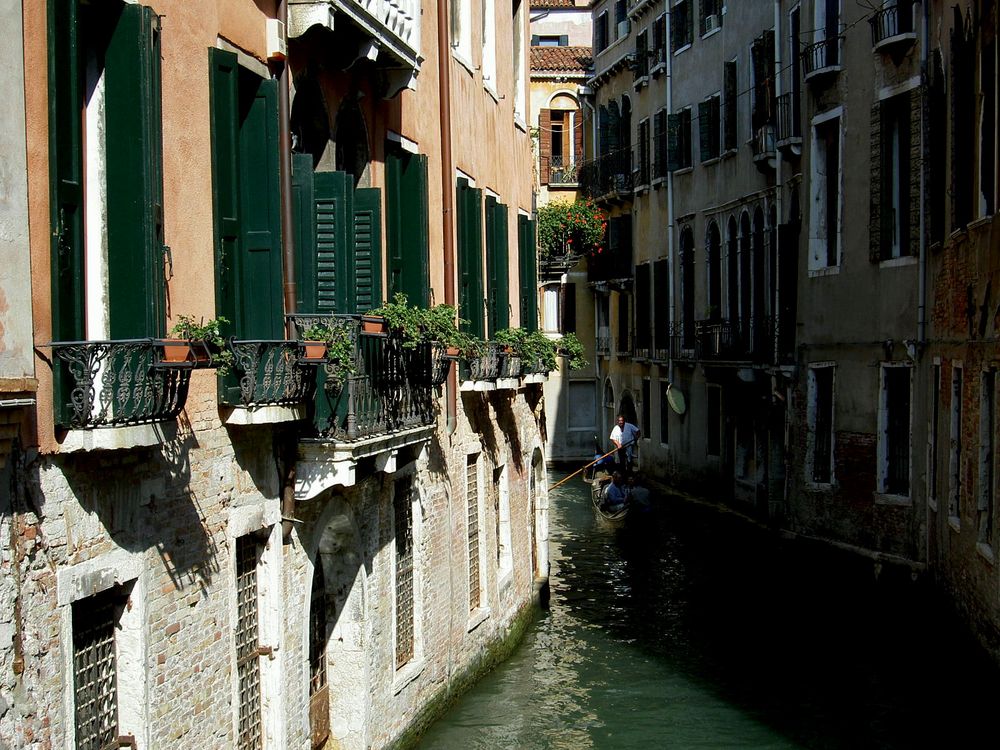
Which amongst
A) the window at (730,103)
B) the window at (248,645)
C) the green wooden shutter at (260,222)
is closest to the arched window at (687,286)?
the window at (730,103)

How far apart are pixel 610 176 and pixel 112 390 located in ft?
99.5

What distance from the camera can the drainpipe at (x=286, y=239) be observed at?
8.45m

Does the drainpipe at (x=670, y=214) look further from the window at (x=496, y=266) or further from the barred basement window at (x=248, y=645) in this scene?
the barred basement window at (x=248, y=645)

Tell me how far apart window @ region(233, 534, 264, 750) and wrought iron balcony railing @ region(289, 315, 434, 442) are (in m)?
0.91

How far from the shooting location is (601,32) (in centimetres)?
3794

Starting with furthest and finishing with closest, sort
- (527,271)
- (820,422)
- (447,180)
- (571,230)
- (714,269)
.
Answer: (571,230), (714,269), (820,422), (527,271), (447,180)

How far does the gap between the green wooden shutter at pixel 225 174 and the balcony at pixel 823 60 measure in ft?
45.6

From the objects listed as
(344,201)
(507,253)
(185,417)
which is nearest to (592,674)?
(507,253)

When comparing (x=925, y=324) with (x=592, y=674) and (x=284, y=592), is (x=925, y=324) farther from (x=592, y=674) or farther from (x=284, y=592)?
(x=284, y=592)

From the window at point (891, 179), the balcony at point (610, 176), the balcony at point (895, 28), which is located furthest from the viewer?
the balcony at point (610, 176)

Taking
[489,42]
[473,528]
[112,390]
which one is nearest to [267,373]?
[112,390]

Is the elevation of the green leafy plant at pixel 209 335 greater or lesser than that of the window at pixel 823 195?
lesser

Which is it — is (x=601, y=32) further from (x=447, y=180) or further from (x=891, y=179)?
(x=447, y=180)

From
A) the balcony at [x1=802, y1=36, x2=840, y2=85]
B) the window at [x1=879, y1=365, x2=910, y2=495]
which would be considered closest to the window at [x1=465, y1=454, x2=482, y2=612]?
the window at [x1=879, y1=365, x2=910, y2=495]
